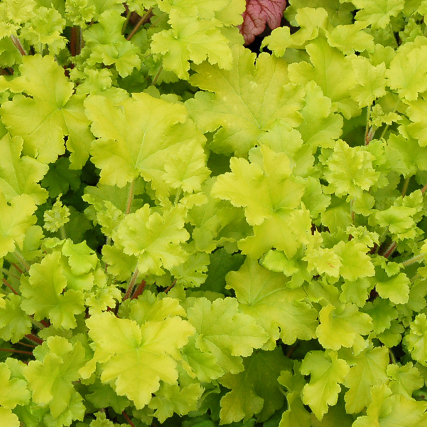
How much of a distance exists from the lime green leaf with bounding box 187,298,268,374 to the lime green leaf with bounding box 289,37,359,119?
1255mm

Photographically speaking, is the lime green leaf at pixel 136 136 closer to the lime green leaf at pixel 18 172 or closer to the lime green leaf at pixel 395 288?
the lime green leaf at pixel 18 172

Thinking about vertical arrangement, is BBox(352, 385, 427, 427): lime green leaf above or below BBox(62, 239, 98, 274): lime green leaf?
below

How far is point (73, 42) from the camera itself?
283 cm

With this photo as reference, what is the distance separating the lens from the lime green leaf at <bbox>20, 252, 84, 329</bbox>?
1911mm

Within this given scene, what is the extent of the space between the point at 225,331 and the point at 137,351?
0.41m

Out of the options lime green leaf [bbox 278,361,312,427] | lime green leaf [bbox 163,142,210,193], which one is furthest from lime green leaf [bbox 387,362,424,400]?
lime green leaf [bbox 163,142,210,193]

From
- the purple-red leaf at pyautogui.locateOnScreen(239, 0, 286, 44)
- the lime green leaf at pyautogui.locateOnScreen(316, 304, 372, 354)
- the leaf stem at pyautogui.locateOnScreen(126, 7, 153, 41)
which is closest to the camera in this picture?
the lime green leaf at pyautogui.locateOnScreen(316, 304, 372, 354)

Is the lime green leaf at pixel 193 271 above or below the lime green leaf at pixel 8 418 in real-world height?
Answer: above

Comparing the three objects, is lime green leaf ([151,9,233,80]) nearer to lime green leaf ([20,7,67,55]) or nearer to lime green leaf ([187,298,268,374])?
lime green leaf ([20,7,67,55])

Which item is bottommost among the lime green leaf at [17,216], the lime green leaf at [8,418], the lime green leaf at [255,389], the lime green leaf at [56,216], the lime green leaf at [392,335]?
the lime green leaf at [255,389]

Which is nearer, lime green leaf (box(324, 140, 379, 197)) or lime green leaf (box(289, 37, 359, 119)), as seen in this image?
lime green leaf (box(324, 140, 379, 197))

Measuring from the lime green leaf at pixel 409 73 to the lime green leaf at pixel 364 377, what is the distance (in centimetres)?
127

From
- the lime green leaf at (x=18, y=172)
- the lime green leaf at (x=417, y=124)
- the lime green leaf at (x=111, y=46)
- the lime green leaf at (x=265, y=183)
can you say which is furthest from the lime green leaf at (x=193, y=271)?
the lime green leaf at (x=417, y=124)

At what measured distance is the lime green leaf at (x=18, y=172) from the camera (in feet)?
7.02
